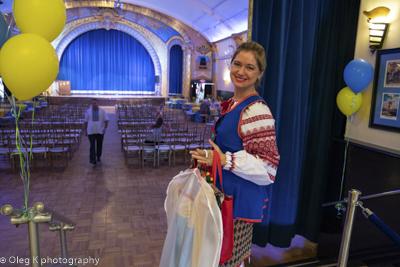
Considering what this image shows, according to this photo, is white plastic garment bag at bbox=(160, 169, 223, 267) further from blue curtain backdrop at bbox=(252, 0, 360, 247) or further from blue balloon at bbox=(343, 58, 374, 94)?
blue balloon at bbox=(343, 58, 374, 94)

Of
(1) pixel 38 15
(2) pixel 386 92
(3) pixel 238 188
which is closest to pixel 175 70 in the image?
(2) pixel 386 92

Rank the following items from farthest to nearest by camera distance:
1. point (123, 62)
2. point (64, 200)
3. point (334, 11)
→ point (123, 62) → point (64, 200) → point (334, 11)

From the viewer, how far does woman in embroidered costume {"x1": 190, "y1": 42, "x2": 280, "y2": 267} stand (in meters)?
1.48

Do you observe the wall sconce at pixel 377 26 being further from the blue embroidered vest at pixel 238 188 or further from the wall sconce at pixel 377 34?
the blue embroidered vest at pixel 238 188

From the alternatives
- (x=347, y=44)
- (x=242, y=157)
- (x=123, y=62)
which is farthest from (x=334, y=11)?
(x=123, y=62)

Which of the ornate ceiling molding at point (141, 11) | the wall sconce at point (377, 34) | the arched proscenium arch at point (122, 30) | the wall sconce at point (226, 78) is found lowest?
the wall sconce at point (377, 34)

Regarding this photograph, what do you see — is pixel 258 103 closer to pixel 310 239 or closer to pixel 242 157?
pixel 242 157

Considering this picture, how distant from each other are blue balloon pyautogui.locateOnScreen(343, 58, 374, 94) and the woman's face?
1.23m

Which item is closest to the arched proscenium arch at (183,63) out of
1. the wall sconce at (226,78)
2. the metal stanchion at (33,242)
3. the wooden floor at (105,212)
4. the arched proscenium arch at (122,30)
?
the arched proscenium arch at (122,30)

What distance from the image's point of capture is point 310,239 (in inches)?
119

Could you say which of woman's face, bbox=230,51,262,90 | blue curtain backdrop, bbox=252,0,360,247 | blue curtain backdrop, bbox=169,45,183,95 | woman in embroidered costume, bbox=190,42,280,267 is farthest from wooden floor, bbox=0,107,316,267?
blue curtain backdrop, bbox=169,45,183,95

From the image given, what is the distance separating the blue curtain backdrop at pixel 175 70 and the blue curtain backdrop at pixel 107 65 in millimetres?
2220

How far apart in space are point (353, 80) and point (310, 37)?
0.52 m

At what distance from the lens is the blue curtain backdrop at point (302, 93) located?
245 centimetres
